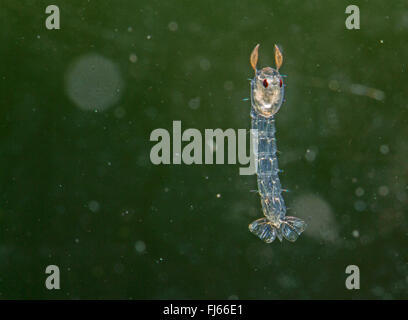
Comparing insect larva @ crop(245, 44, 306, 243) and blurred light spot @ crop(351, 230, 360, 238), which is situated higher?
insect larva @ crop(245, 44, 306, 243)

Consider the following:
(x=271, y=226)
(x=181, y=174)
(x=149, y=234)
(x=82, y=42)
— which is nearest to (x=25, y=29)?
(x=82, y=42)

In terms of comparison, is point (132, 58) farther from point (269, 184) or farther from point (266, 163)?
point (269, 184)

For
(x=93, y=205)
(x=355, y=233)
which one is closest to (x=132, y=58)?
(x=93, y=205)

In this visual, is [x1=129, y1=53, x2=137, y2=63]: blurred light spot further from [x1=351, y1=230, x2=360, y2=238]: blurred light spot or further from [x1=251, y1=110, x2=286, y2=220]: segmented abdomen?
[x1=351, y1=230, x2=360, y2=238]: blurred light spot

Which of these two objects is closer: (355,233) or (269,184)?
(269,184)

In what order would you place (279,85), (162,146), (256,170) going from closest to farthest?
(279,85) → (256,170) → (162,146)

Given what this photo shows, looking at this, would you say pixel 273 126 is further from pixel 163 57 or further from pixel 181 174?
pixel 163 57

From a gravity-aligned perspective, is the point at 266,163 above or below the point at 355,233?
above

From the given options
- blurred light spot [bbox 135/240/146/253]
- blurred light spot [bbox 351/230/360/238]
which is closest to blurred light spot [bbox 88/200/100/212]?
blurred light spot [bbox 135/240/146/253]

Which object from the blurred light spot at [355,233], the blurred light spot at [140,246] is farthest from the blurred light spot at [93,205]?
the blurred light spot at [355,233]
